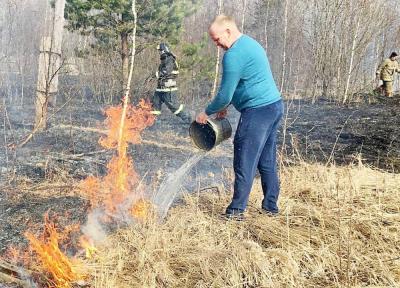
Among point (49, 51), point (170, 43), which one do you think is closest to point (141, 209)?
point (49, 51)

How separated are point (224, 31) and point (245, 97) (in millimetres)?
578

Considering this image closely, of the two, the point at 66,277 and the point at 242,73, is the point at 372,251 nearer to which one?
the point at 242,73

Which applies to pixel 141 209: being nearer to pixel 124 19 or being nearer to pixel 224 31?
pixel 224 31

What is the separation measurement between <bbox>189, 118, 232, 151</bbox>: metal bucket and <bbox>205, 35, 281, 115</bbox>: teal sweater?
24 centimetres

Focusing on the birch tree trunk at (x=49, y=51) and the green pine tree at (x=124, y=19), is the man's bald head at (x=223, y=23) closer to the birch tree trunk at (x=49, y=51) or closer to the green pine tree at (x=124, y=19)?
the birch tree trunk at (x=49, y=51)

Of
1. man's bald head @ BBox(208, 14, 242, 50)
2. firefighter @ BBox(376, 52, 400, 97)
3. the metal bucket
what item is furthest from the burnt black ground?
firefighter @ BBox(376, 52, 400, 97)

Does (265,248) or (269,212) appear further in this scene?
(269,212)

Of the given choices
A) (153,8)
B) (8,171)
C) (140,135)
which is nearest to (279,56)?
(153,8)

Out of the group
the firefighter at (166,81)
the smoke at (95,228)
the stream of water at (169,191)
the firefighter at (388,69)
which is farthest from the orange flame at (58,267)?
the firefighter at (388,69)

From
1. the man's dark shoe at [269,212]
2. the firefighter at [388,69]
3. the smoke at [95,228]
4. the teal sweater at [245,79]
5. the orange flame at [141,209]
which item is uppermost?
the firefighter at [388,69]

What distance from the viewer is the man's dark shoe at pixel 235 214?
11.6 feet

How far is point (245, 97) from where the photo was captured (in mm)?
3512

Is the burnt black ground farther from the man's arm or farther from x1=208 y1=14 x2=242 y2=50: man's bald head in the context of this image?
x1=208 y1=14 x2=242 y2=50: man's bald head

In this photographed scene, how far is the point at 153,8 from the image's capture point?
11867 mm
